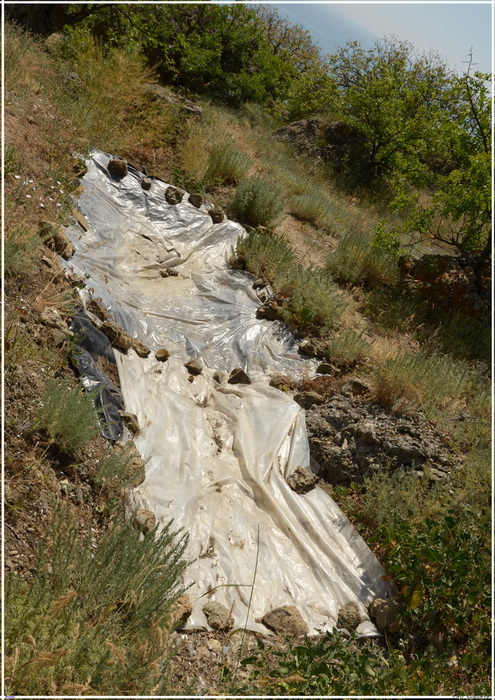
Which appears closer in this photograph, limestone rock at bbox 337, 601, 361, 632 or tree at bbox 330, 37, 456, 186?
limestone rock at bbox 337, 601, 361, 632

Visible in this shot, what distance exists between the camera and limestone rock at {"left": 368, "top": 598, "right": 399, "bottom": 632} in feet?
10.6

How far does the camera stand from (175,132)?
8523 millimetres

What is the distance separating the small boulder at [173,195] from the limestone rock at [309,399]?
3.38 metres

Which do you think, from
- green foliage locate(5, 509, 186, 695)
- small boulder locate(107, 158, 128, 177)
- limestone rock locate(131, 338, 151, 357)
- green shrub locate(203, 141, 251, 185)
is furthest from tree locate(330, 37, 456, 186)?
green foliage locate(5, 509, 186, 695)

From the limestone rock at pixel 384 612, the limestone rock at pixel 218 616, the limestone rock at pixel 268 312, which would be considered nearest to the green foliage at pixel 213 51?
the limestone rock at pixel 268 312

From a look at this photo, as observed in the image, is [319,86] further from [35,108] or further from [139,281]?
[139,281]

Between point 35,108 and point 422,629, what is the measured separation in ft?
21.2

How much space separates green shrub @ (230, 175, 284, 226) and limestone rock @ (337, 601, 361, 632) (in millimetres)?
5449

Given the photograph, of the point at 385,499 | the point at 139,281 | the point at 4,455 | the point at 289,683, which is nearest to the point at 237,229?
the point at 139,281

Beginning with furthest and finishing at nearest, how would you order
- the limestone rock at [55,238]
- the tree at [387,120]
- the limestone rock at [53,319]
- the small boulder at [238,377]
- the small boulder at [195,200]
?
the tree at [387,120] < the small boulder at [195,200] < the small boulder at [238,377] < the limestone rock at [55,238] < the limestone rock at [53,319]

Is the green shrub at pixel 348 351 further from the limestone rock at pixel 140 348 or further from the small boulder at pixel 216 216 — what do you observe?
the small boulder at pixel 216 216

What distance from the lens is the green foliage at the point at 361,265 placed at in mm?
7457

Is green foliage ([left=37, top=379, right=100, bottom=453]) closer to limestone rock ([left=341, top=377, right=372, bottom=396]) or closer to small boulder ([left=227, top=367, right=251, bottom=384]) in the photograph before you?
small boulder ([left=227, top=367, right=251, bottom=384])

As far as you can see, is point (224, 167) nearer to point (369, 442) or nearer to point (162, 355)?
point (162, 355)
